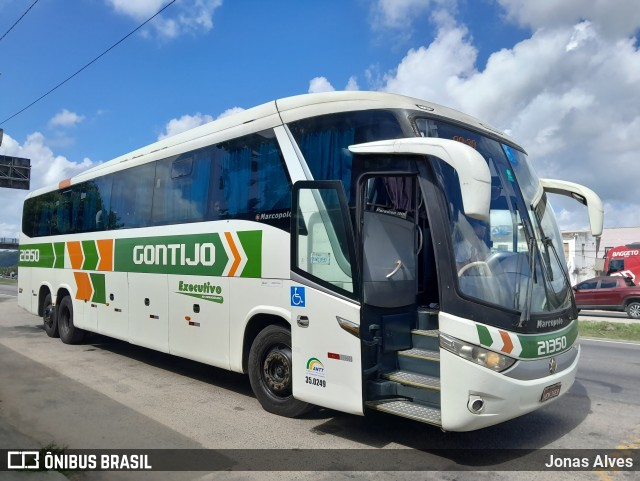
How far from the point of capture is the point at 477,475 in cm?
463

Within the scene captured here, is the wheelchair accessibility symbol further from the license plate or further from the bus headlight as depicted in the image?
the license plate

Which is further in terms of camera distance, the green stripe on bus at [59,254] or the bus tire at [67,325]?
the green stripe on bus at [59,254]

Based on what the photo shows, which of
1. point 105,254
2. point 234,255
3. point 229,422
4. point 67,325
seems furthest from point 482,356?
point 67,325

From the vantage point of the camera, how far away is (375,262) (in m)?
5.43

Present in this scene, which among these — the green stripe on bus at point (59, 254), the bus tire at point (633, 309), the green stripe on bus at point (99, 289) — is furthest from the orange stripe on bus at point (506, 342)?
the bus tire at point (633, 309)

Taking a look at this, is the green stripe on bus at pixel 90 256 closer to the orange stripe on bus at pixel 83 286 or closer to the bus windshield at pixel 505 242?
the orange stripe on bus at pixel 83 286

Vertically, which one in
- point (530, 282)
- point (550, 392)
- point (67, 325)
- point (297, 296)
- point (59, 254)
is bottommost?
point (67, 325)

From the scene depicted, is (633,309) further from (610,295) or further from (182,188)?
(182,188)

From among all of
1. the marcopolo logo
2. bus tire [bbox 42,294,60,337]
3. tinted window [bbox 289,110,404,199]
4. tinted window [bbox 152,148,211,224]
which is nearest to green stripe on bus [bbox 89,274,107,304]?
tinted window [bbox 152,148,211,224]

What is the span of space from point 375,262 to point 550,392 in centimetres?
205

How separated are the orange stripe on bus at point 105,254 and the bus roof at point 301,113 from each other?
249 cm

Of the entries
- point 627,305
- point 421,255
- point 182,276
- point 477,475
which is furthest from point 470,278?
point 627,305

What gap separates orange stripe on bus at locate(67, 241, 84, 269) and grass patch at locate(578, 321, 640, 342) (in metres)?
13.2

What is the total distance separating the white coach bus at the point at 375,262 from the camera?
15.3ft
